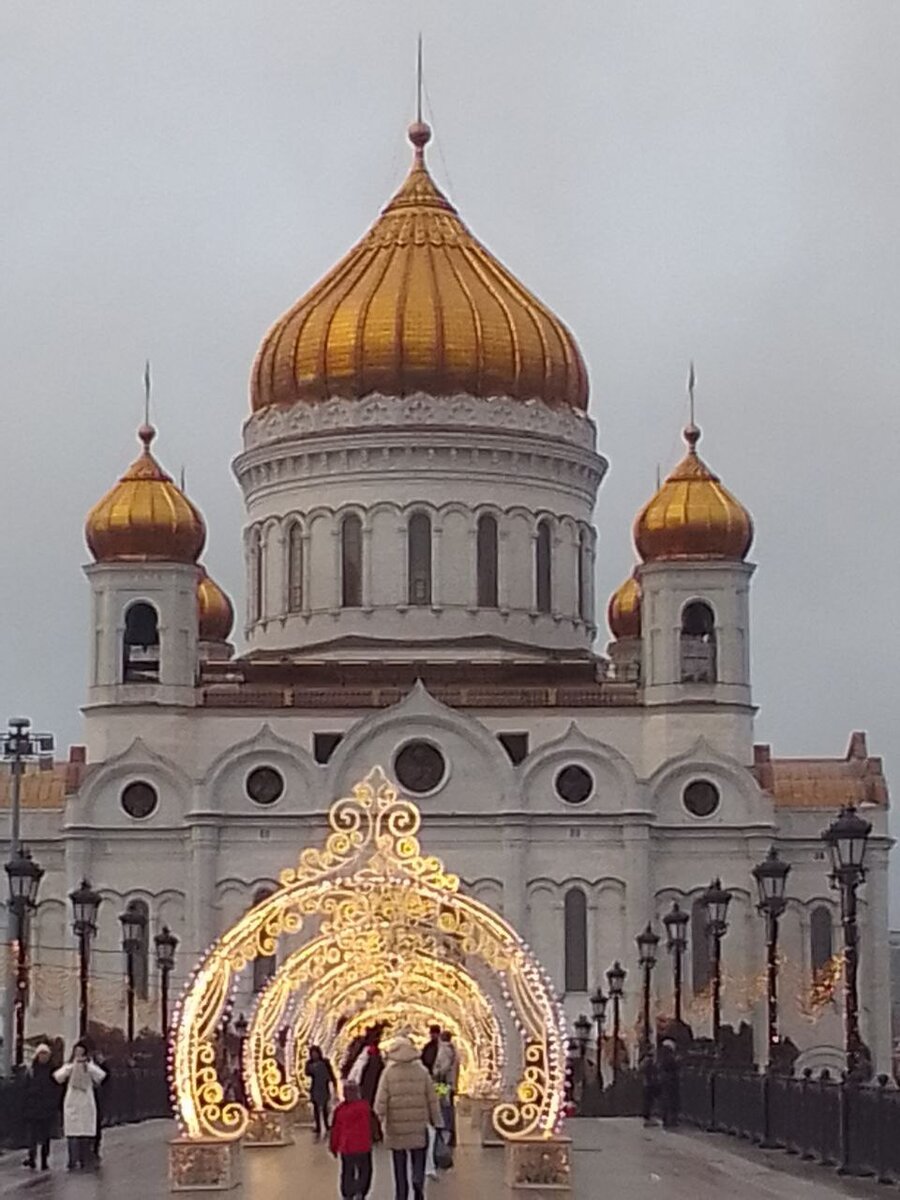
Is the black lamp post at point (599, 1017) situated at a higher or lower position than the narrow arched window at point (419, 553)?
lower

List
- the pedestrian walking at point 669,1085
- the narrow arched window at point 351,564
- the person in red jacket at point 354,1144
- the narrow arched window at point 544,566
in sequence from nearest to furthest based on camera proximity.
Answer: the person in red jacket at point 354,1144
the pedestrian walking at point 669,1085
the narrow arched window at point 351,564
the narrow arched window at point 544,566

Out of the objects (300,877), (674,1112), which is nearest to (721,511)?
(674,1112)

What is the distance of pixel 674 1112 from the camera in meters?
37.4

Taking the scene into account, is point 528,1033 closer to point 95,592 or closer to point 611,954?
point 611,954

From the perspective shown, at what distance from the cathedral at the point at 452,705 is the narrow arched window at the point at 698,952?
0.14m

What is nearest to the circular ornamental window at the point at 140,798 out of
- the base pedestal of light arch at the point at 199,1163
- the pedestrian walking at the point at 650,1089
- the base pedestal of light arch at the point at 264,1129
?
the pedestrian walking at the point at 650,1089

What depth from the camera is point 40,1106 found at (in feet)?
90.9

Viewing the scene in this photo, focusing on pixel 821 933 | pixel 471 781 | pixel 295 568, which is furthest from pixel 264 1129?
pixel 295 568

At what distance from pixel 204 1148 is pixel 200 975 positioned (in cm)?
140

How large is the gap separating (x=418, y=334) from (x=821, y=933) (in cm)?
1640

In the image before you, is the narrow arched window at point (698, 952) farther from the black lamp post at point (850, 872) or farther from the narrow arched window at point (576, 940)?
the black lamp post at point (850, 872)

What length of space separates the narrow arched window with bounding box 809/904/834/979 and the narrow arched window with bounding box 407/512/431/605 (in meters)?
11.3

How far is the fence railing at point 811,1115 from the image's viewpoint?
24.7 m

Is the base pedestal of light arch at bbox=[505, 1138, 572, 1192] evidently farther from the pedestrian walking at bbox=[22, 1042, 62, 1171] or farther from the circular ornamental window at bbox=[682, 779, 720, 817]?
the circular ornamental window at bbox=[682, 779, 720, 817]
